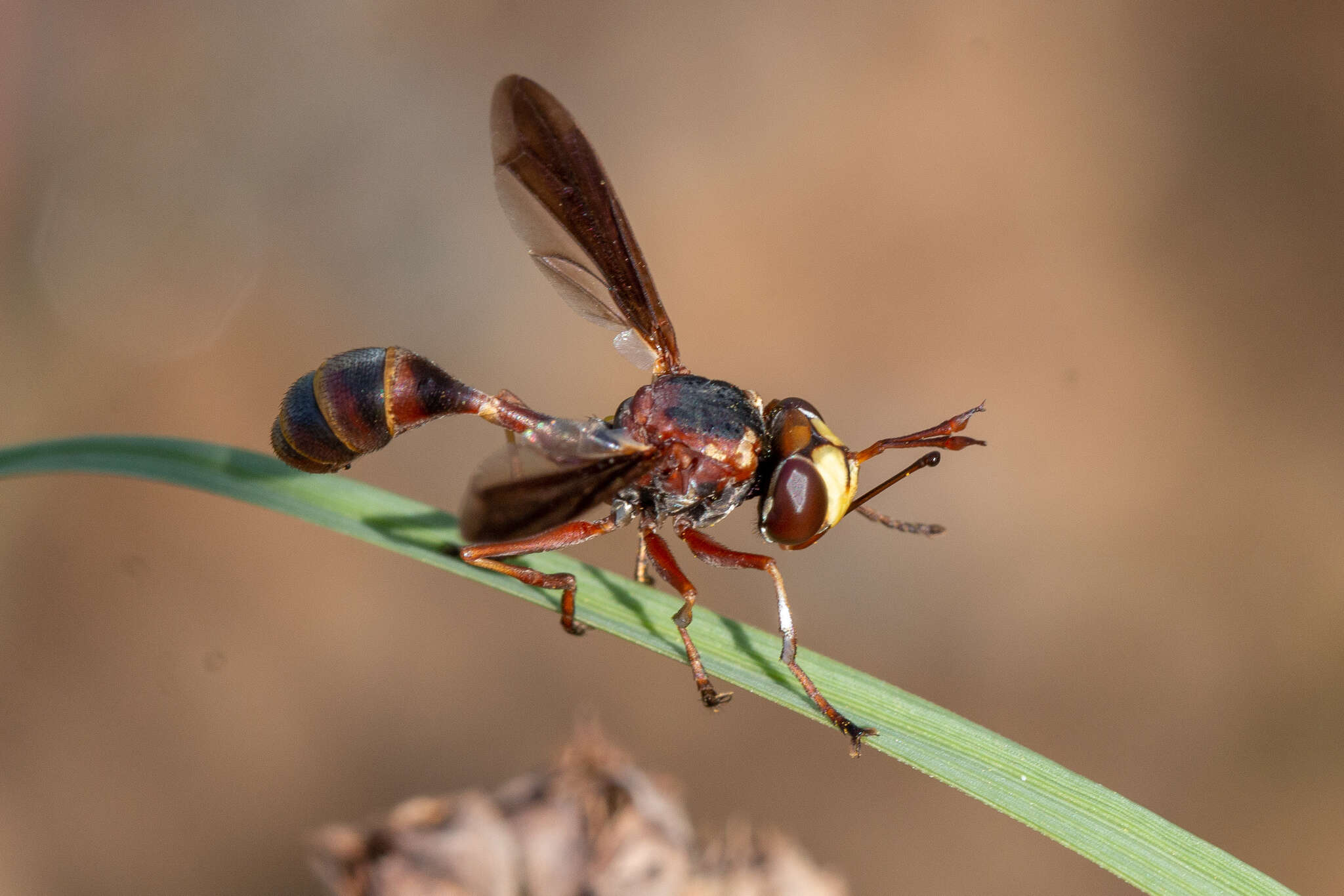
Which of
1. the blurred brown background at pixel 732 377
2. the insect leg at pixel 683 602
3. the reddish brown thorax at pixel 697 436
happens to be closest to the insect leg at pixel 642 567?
the insect leg at pixel 683 602

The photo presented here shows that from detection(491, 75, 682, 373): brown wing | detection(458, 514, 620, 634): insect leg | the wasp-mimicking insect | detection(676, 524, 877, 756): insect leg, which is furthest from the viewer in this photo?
detection(491, 75, 682, 373): brown wing

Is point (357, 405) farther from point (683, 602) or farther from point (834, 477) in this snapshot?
point (834, 477)

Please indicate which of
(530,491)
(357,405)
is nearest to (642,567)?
(530,491)

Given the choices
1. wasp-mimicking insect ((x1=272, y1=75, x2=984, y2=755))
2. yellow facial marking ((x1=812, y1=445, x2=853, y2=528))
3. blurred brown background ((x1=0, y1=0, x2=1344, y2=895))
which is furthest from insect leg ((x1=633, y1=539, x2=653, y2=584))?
blurred brown background ((x1=0, y1=0, x2=1344, y2=895))

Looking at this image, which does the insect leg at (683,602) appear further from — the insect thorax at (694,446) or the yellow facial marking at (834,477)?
the yellow facial marking at (834,477)

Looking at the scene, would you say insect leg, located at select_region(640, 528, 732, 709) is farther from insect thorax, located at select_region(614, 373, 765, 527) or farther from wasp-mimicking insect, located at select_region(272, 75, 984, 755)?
insect thorax, located at select_region(614, 373, 765, 527)

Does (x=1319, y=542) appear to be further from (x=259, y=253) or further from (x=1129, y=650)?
(x=259, y=253)
